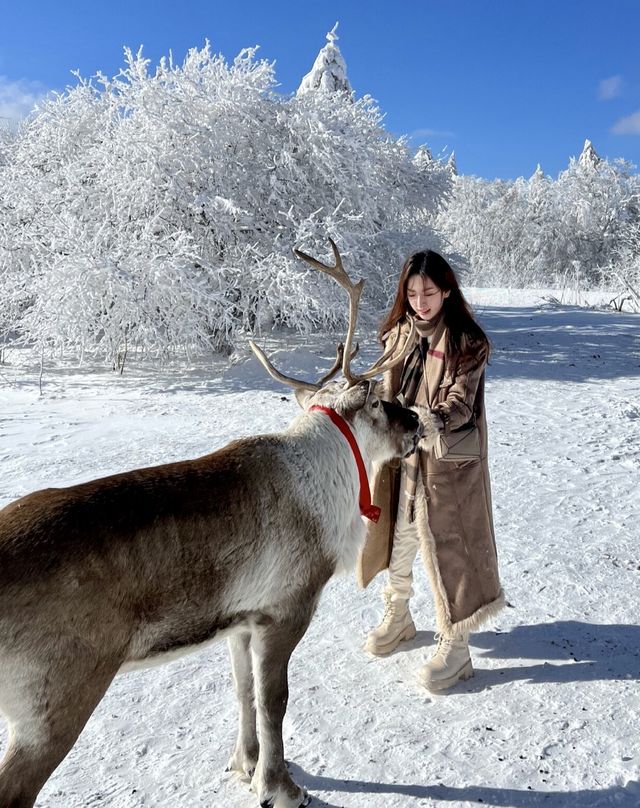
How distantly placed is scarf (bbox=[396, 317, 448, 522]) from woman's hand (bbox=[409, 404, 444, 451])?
0.29 ft

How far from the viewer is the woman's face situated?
3.28 m

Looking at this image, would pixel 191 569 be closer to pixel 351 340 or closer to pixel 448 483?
pixel 351 340

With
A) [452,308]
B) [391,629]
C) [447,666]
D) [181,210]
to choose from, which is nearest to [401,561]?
[391,629]

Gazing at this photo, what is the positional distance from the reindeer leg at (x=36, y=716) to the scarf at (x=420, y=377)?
182cm

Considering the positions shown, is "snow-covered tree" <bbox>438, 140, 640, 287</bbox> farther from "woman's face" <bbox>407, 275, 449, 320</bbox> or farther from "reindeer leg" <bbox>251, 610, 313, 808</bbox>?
"reindeer leg" <bbox>251, 610, 313, 808</bbox>

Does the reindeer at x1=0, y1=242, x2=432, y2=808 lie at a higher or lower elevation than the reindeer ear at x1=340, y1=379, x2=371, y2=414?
lower

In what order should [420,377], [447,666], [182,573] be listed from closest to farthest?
[182,573] < [447,666] < [420,377]

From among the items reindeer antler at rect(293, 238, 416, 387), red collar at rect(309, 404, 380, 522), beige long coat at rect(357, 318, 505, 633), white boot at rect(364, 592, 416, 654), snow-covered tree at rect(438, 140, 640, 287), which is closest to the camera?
red collar at rect(309, 404, 380, 522)

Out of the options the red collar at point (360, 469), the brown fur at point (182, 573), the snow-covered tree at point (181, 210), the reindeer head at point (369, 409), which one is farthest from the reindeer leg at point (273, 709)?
the snow-covered tree at point (181, 210)

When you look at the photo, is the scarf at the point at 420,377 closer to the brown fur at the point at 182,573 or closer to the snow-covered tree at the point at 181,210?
the brown fur at the point at 182,573

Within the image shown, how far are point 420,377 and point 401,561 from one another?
1.00m

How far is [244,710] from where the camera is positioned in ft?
9.06

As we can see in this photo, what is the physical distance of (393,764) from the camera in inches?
107

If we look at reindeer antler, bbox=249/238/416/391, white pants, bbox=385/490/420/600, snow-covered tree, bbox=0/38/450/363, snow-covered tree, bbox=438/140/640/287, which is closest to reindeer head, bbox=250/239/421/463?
reindeer antler, bbox=249/238/416/391
